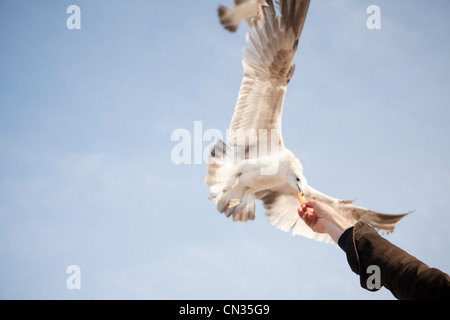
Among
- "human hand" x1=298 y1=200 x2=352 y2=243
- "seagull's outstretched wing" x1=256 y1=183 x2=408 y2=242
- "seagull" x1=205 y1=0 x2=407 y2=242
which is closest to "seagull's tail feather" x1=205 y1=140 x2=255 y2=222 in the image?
"seagull" x1=205 y1=0 x2=407 y2=242

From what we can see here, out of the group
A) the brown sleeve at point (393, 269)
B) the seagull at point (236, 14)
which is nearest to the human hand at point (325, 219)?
the brown sleeve at point (393, 269)

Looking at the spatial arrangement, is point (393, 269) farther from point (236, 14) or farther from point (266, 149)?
point (266, 149)

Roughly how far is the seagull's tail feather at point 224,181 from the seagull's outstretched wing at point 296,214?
1.81ft

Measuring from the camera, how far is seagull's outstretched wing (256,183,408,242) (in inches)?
275

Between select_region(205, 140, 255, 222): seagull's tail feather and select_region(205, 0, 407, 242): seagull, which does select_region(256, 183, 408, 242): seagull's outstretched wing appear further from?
select_region(205, 140, 255, 222): seagull's tail feather

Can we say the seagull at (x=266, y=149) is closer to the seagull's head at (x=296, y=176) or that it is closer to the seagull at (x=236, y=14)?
the seagull's head at (x=296, y=176)

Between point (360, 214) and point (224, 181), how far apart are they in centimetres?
234

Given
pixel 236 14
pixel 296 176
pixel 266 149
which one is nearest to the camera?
pixel 236 14

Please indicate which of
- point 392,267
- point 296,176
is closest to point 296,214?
point 296,176

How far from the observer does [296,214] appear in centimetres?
761

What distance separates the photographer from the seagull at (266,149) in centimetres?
629
